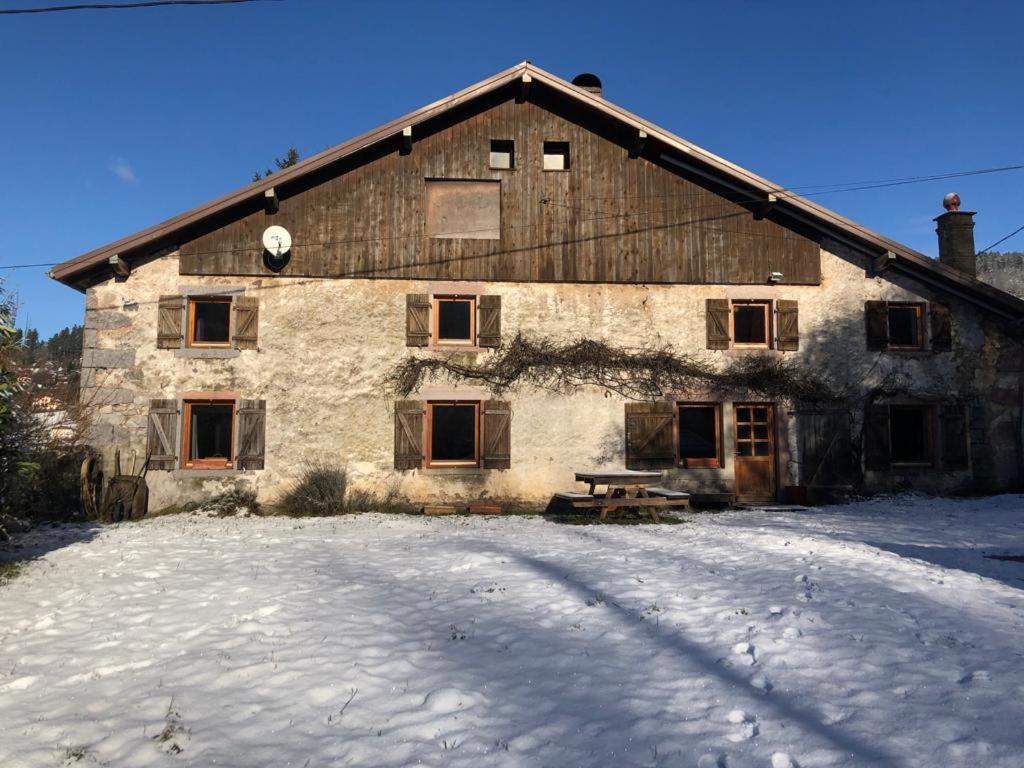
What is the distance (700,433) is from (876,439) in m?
3.53

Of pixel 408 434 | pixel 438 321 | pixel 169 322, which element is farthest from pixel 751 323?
pixel 169 322

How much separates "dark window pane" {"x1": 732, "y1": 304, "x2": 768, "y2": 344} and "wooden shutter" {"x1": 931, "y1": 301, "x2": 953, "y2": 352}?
11.7ft

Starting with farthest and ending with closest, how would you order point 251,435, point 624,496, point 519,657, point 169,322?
point 169,322 < point 251,435 < point 624,496 < point 519,657

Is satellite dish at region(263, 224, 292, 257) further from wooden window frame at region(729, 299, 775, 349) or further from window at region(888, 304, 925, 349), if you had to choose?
window at region(888, 304, 925, 349)

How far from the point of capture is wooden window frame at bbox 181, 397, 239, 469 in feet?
38.6

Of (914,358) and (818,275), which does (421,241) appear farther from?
(914,358)

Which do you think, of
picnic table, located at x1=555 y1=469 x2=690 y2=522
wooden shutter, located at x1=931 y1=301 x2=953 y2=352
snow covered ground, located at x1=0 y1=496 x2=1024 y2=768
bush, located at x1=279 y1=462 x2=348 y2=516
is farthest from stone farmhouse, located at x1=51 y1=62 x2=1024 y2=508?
snow covered ground, located at x1=0 y1=496 x2=1024 y2=768

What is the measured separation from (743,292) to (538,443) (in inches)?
208

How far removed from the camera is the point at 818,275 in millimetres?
13195

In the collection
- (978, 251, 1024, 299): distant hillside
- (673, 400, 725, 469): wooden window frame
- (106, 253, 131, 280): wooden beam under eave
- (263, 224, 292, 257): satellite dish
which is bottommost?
(673, 400, 725, 469): wooden window frame

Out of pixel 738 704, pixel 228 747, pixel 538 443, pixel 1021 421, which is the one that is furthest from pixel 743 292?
pixel 228 747

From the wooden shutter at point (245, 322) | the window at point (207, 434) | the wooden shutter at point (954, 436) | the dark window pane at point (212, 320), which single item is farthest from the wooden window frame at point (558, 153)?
the wooden shutter at point (954, 436)

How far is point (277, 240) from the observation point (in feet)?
39.5

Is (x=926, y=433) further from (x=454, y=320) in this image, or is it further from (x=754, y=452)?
(x=454, y=320)
